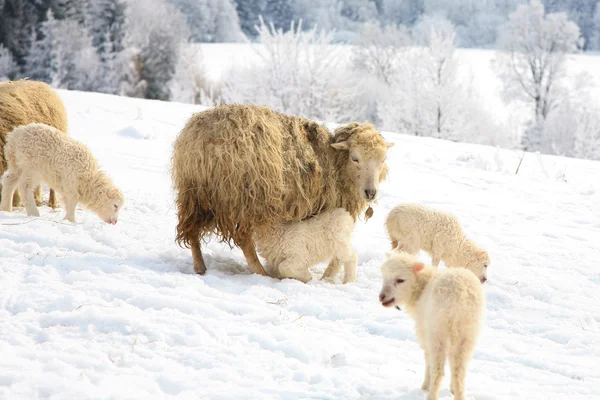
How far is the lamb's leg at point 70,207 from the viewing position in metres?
6.85

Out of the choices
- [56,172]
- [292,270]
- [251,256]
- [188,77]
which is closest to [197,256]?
[251,256]

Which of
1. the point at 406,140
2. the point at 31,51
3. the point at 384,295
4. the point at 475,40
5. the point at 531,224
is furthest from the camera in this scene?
the point at 475,40

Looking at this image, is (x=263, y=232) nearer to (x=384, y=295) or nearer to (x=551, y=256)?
(x=384, y=295)

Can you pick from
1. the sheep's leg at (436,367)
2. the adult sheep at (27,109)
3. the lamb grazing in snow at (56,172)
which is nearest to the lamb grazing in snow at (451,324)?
the sheep's leg at (436,367)

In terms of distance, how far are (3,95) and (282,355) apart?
16.9 ft

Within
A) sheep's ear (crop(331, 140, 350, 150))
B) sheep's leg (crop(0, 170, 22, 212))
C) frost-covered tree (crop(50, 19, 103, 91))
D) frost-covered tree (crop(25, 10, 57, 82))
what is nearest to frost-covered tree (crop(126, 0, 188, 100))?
frost-covered tree (crop(50, 19, 103, 91))

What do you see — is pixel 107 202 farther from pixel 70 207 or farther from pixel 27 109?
pixel 27 109

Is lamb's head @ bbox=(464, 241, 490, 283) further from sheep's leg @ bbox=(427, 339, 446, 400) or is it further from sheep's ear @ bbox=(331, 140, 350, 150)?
sheep's leg @ bbox=(427, 339, 446, 400)

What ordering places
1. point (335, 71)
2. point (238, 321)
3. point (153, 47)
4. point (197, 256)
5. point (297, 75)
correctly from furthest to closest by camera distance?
1. point (153, 47)
2. point (335, 71)
3. point (297, 75)
4. point (197, 256)
5. point (238, 321)

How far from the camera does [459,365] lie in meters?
3.60

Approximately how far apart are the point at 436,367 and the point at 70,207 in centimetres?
469

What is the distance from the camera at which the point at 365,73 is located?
47.0 meters

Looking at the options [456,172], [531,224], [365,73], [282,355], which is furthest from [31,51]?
[282,355]

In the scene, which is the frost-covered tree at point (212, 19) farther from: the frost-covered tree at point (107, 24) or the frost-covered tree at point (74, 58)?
the frost-covered tree at point (74, 58)
